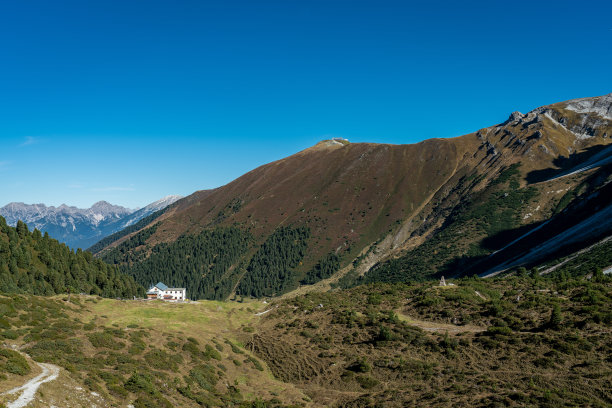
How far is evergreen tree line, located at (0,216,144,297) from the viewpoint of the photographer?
85375 mm

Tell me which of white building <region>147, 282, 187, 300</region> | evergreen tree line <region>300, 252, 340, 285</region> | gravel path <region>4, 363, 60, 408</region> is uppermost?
gravel path <region>4, 363, 60, 408</region>

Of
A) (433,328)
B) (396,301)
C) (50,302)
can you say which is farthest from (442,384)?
(50,302)

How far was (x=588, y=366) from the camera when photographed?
1442 inches

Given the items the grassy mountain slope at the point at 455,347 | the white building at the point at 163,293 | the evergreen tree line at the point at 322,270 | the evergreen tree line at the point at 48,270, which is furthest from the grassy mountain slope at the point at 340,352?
the evergreen tree line at the point at 322,270

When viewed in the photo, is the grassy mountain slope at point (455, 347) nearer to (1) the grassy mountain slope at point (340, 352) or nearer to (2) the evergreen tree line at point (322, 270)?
(1) the grassy mountain slope at point (340, 352)

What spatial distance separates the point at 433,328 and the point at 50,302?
2242 inches

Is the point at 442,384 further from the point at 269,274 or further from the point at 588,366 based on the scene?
the point at 269,274

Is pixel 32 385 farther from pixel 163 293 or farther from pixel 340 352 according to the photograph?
pixel 163 293

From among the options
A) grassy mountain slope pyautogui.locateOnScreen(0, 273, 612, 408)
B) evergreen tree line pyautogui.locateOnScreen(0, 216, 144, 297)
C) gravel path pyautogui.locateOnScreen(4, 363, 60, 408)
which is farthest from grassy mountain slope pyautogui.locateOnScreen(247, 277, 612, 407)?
evergreen tree line pyautogui.locateOnScreen(0, 216, 144, 297)

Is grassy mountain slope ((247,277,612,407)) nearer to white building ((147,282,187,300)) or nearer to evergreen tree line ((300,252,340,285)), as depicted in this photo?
white building ((147,282,187,300))

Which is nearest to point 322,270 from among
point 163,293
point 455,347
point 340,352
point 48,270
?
point 163,293

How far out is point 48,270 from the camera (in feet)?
317

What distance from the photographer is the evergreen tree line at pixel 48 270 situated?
85.4 meters

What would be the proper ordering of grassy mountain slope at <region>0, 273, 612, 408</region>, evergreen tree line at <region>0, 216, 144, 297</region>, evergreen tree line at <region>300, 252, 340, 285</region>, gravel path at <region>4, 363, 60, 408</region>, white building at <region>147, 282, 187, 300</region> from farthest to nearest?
evergreen tree line at <region>300, 252, 340, 285</region> < white building at <region>147, 282, 187, 300</region> < evergreen tree line at <region>0, 216, 144, 297</region> < grassy mountain slope at <region>0, 273, 612, 408</region> < gravel path at <region>4, 363, 60, 408</region>
